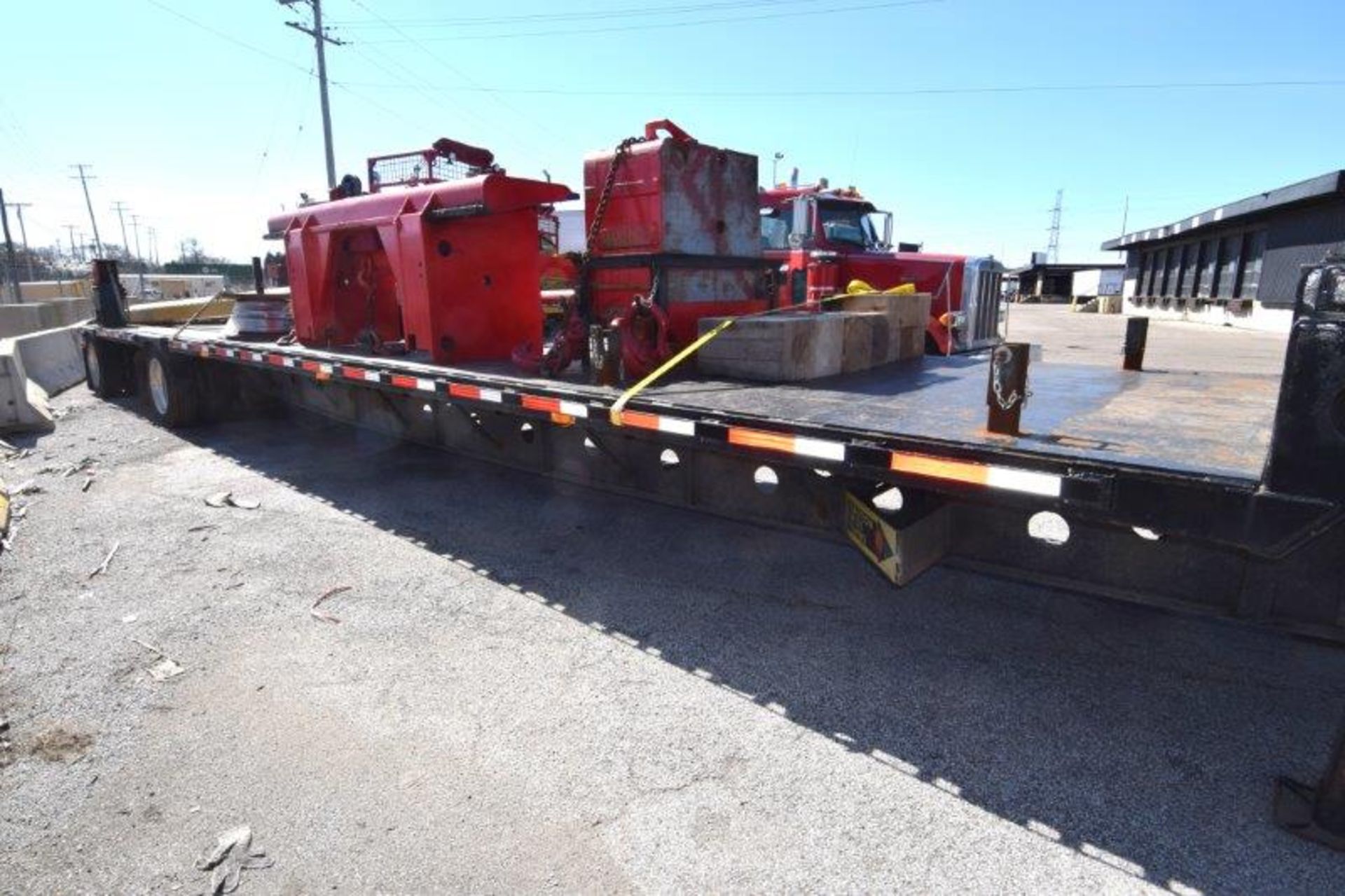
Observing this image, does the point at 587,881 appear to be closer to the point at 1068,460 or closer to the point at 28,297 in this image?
the point at 1068,460

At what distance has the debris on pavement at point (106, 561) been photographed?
4824mm

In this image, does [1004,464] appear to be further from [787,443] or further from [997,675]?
[997,675]

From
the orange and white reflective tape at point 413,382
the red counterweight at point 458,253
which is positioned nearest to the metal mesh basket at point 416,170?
the red counterweight at point 458,253

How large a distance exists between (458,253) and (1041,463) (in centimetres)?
495

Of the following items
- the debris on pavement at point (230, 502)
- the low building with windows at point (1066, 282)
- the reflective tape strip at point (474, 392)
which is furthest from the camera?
the low building with windows at point (1066, 282)

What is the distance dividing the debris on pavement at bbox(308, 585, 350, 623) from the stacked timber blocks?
2526mm

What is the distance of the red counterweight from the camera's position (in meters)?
6.04

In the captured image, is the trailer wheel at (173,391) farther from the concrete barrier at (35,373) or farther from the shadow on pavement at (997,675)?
the shadow on pavement at (997,675)

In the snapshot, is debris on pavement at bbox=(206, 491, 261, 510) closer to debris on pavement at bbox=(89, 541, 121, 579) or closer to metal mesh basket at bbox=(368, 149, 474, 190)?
debris on pavement at bbox=(89, 541, 121, 579)

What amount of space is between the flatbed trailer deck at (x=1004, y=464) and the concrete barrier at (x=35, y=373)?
6.58 m

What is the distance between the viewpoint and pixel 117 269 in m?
11.2

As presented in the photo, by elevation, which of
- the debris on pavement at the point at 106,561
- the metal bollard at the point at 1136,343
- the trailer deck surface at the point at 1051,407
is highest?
the metal bollard at the point at 1136,343

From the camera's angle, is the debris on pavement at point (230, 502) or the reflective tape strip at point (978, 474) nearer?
the reflective tape strip at point (978, 474)

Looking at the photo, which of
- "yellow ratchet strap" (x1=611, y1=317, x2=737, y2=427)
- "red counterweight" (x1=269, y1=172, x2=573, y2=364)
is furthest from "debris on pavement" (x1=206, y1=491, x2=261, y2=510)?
"yellow ratchet strap" (x1=611, y1=317, x2=737, y2=427)
